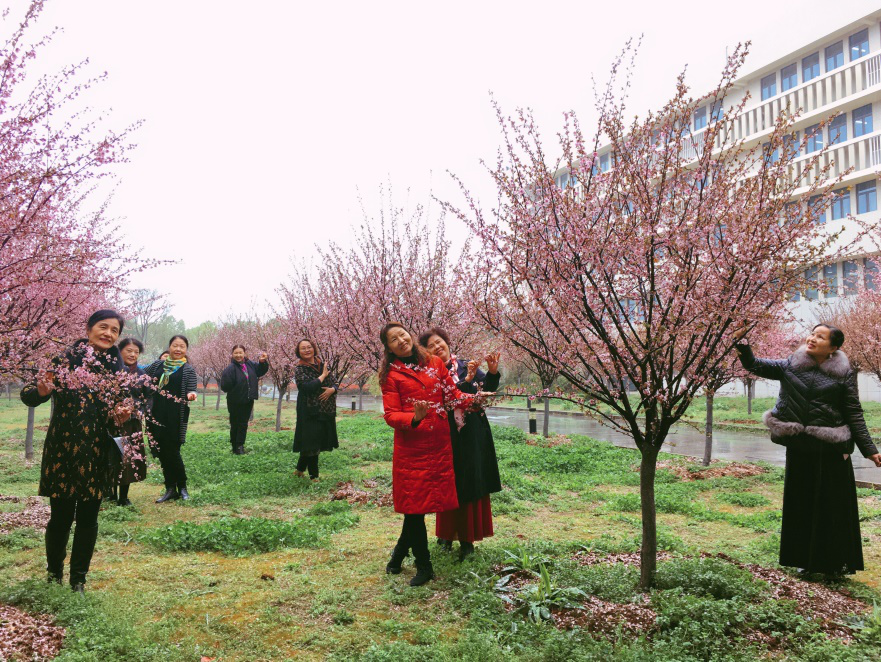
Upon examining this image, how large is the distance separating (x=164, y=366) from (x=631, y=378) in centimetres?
613

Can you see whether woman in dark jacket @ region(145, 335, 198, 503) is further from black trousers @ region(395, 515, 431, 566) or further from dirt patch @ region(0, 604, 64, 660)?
black trousers @ region(395, 515, 431, 566)

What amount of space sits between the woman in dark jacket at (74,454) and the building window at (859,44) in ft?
122

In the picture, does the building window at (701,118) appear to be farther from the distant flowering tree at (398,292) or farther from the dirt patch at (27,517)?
the dirt patch at (27,517)

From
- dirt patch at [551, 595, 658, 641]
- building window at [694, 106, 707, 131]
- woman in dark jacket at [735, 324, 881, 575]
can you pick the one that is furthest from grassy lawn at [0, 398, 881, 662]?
building window at [694, 106, 707, 131]

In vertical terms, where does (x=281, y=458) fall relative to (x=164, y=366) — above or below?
below

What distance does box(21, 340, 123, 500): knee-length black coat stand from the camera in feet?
12.7

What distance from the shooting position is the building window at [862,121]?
3003 centimetres

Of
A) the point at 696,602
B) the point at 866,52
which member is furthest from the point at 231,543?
the point at 866,52

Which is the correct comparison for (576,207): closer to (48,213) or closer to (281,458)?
(48,213)

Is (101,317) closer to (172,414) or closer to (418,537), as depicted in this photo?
(418,537)

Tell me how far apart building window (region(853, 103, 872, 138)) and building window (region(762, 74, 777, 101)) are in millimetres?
4547

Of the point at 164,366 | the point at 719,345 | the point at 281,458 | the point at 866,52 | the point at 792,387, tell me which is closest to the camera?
the point at 719,345

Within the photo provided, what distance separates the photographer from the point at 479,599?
3908 millimetres

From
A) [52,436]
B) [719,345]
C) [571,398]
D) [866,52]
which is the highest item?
[866,52]
